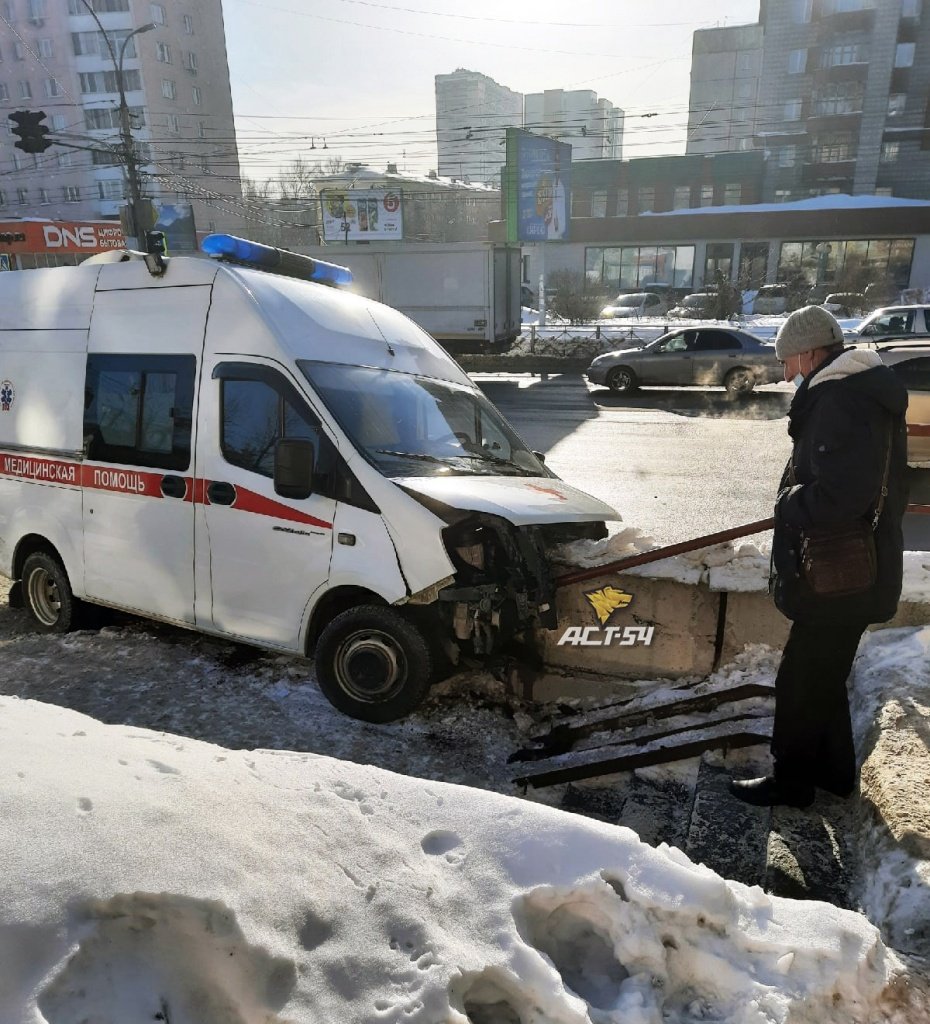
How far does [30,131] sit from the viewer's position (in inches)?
718

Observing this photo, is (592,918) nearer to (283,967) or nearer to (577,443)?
(283,967)

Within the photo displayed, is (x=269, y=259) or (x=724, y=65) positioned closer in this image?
(x=269, y=259)

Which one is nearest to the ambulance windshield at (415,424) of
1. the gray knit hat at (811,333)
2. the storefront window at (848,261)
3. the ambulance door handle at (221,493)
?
the ambulance door handle at (221,493)

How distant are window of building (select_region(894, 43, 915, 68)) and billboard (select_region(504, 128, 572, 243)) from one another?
37.0 meters

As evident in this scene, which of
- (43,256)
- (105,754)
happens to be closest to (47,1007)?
(105,754)

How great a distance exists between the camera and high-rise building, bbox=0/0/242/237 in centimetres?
5759

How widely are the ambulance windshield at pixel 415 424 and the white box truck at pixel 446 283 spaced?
51.7ft

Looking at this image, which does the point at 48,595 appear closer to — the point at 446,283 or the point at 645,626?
the point at 645,626

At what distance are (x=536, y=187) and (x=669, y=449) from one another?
28.2 metres

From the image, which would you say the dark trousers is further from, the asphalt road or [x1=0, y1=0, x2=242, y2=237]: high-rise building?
[x1=0, y1=0, x2=242, y2=237]: high-rise building

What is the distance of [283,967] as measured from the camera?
58.9 inches

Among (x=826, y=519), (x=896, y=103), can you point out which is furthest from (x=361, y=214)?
(x=826, y=519)

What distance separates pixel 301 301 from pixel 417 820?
3348 millimetres

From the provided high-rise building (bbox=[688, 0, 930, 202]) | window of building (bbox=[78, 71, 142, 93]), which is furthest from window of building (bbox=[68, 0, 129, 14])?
high-rise building (bbox=[688, 0, 930, 202])
